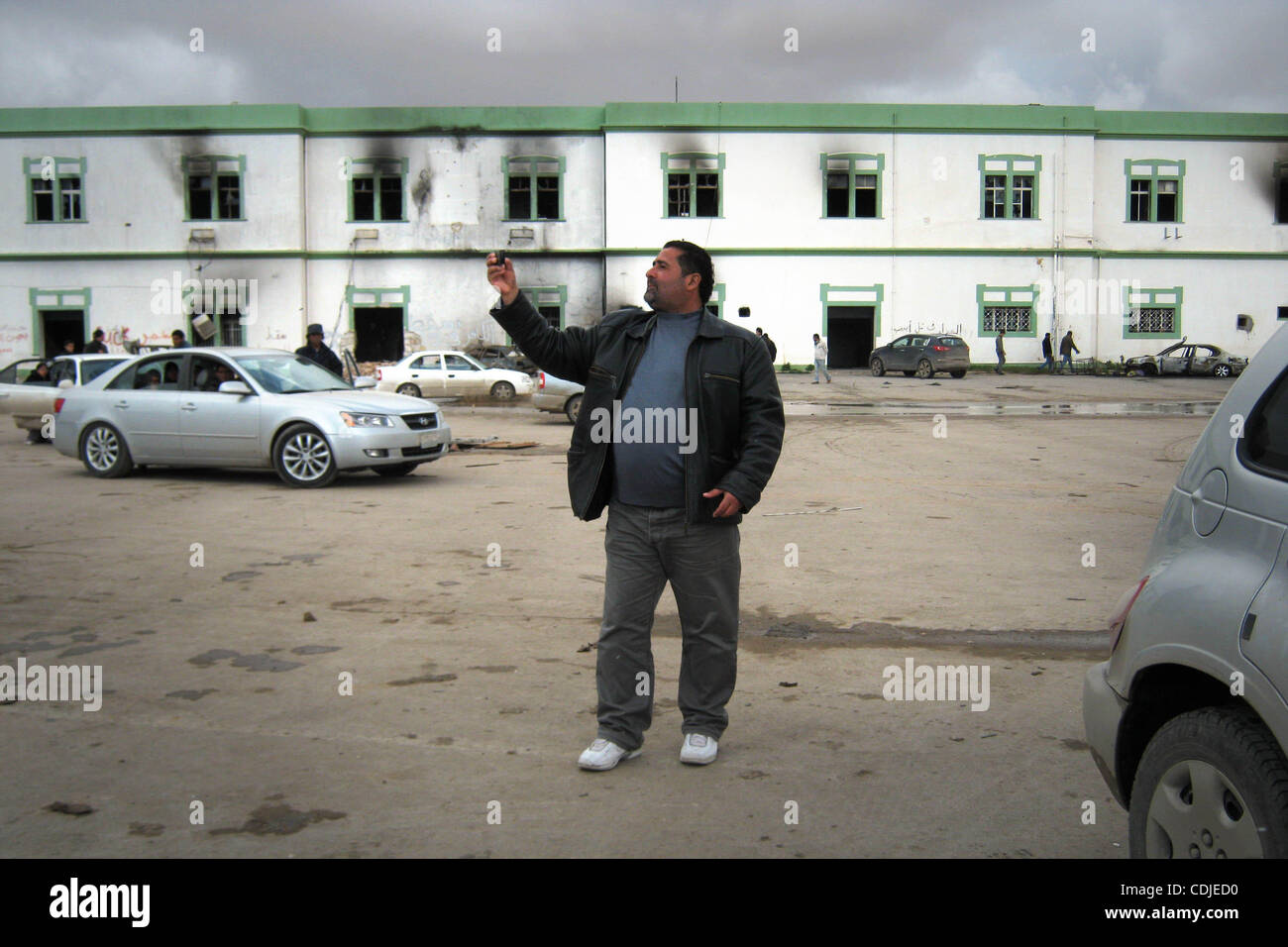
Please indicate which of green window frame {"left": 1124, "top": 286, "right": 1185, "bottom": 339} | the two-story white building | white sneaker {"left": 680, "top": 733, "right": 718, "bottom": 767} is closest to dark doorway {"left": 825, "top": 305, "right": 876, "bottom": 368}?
the two-story white building

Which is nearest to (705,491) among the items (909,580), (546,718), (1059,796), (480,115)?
(546,718)

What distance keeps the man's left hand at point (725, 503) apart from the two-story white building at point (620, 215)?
120 feet

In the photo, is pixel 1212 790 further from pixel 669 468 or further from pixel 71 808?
pixel 71 808

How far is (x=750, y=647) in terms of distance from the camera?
6.50m

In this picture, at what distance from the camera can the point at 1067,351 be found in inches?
1622

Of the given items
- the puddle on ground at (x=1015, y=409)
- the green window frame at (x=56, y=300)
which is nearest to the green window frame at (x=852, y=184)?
the puddle on ground at (x=1015, y=409)

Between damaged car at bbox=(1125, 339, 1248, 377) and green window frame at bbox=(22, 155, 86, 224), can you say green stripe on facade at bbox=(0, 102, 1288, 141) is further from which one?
damaged car at bbox=(1125, 339, 1248, 377)

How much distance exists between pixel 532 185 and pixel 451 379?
46.7 ft

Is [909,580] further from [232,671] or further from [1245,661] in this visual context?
[1245,661]

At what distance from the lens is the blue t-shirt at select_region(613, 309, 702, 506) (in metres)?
4.62

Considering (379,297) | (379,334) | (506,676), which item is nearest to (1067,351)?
(379,297)

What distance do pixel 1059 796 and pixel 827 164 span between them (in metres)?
39.3

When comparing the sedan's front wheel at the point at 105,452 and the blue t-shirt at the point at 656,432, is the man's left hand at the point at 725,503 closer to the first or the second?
the blue t-shirt at the point at 656,432

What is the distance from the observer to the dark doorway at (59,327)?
41688mm
